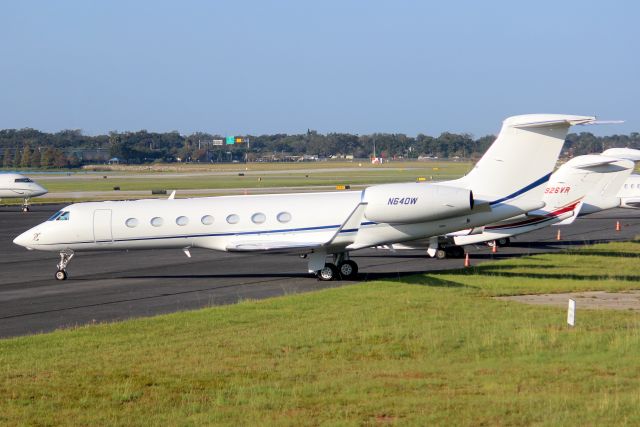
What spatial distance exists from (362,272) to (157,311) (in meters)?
9.25

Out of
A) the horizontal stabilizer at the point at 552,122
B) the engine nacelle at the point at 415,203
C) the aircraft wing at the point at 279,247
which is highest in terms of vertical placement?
the horizontal stabilizer at the point at 552,122

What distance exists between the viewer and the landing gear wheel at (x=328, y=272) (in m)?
27.1

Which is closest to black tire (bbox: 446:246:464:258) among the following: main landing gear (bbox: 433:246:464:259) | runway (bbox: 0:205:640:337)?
main landing gear (bbox: 433:246:464:259)

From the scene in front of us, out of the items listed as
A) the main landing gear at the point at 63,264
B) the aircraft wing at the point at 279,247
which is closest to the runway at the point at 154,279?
the main landing gear at the point at 63,264

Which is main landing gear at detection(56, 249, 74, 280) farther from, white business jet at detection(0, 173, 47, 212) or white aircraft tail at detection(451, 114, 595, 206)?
Result: white business jet at detection(0, 173, 47, 212)

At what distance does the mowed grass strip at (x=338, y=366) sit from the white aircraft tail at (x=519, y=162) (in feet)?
13.1

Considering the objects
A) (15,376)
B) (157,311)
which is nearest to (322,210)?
(157,311)

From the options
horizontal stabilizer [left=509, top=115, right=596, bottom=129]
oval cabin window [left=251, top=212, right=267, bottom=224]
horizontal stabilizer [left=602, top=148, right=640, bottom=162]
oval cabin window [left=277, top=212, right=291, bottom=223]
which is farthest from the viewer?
horizontal stabilizer [left=602, top=148, right=640, bottom=162]

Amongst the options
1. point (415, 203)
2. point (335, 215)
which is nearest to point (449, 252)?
point (335, 215)

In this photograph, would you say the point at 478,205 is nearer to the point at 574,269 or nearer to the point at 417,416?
the point at 574,269

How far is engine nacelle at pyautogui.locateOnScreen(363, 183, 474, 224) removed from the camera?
2467cm

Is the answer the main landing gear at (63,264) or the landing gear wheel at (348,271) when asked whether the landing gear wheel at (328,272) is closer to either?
the landing gear wheel at (348,271)

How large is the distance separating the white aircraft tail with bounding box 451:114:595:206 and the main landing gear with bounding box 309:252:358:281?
4200 mm

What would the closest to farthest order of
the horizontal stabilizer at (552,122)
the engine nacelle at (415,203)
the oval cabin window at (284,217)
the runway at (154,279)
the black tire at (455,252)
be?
the runway at (154,279), the horizontal stabilizer at (552,122), the engine nacelle at (415,203), the oval cabin window at (284,217), the black tire at (455,252)
